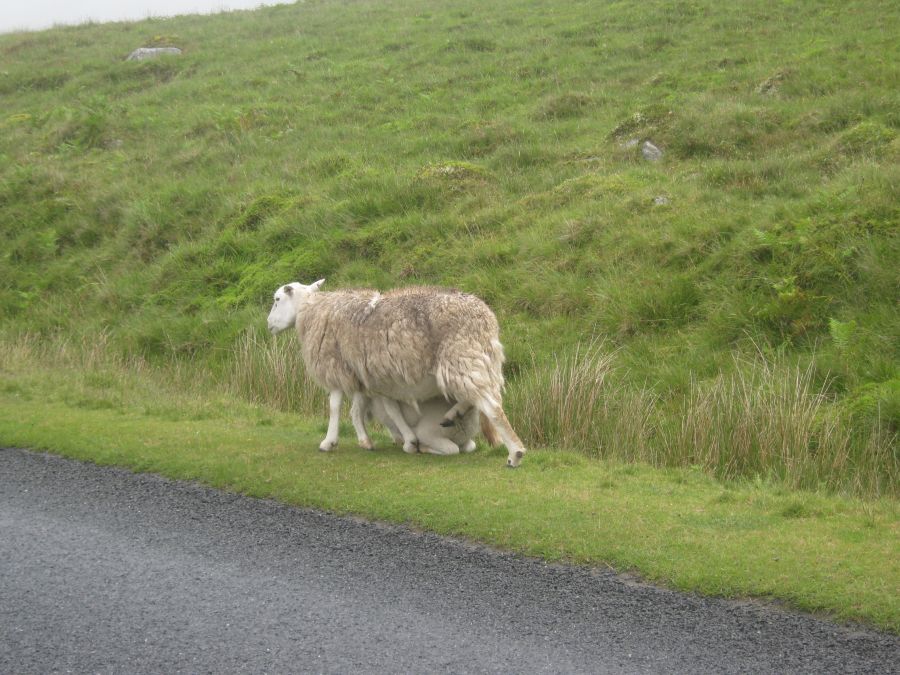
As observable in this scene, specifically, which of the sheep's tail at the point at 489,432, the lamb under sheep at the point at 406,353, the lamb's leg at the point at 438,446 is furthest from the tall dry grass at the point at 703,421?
the lamb under sheep at the point at 406,353

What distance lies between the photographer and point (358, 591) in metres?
7.23

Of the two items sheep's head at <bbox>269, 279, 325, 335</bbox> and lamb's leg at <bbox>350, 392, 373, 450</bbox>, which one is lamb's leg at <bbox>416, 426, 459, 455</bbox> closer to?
lamb's leg at <bbox>350, 392, 373, 450</bbox>

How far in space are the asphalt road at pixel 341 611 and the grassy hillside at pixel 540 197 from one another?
157 inches

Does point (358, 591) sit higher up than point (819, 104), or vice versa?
point (819, 104)

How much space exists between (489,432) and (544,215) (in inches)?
351

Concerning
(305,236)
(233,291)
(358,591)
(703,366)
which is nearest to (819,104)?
(703,366)

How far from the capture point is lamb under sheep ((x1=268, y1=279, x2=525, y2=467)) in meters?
9.62

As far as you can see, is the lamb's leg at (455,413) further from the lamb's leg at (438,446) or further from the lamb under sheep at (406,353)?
the lamb's leg at (438,446)

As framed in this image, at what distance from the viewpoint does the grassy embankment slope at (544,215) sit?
12.0 meters

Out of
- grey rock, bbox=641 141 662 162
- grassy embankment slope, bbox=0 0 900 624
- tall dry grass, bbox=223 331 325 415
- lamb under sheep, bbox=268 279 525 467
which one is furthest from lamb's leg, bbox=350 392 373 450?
grey rock, bbox=641 141 662 162

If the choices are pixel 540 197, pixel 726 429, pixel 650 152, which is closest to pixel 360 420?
pixel 726 429

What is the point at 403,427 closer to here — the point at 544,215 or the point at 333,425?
the point at 333,425

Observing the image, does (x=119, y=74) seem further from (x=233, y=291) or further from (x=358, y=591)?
(x=358, y=591)

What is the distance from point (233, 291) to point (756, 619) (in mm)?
15357
